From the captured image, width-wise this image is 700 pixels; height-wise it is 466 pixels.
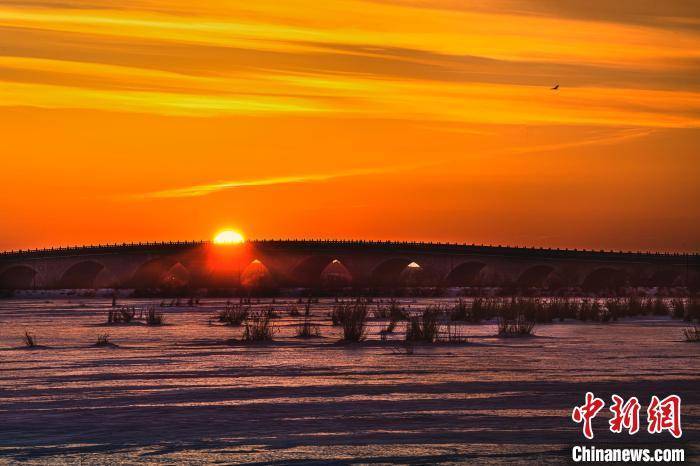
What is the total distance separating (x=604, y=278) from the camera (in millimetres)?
140875

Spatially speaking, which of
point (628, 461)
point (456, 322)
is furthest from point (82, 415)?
point (456, 322)

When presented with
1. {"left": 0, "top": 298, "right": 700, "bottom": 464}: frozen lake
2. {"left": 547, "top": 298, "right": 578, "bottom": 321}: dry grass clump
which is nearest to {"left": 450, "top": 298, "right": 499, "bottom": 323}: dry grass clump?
{"left": 547, "top": 298, "right": 578, "bottom": 321}: dry grass clump

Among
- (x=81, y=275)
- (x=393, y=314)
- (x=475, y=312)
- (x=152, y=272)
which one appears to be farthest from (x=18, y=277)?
(x=475, y=312)

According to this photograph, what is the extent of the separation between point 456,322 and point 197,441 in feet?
82.5

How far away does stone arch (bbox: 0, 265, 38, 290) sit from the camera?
491ft

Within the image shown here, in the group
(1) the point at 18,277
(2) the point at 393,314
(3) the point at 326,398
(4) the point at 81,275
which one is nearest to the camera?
(3) the point at 326,398

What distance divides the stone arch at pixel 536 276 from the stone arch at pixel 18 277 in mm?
63659

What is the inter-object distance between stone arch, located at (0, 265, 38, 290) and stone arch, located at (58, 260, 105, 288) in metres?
4.16

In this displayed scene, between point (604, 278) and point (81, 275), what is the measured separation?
225 feet

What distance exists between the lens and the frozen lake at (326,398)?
37.8ft

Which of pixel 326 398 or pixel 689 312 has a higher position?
pixel 689 312

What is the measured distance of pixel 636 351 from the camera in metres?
23.4

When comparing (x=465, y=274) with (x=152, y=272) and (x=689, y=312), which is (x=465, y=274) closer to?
(x=152, y=272)

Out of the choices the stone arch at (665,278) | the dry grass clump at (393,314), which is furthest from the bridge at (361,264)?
the dry grass clump at (393,314)
